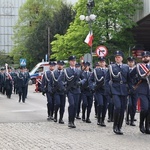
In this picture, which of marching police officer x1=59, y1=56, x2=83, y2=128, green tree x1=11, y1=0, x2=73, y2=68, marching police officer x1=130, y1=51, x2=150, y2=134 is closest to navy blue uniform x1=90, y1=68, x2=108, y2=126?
marching police officer x1=59, y1=56, x2=83, y2=128

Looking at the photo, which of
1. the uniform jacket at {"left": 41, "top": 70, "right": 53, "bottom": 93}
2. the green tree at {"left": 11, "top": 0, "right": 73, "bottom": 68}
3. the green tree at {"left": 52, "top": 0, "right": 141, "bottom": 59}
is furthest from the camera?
the green tree at {"left": 11, "top": 0, "right": 73, "bottom": 68}

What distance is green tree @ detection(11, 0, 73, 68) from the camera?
65000 mm

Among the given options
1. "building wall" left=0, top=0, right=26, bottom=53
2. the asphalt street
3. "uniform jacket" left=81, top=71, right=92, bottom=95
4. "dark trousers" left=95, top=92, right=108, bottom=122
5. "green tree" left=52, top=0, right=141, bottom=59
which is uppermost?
"building wall" left=0, top=0, right=26, bottom=53

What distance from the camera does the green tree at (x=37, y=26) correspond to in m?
65.0

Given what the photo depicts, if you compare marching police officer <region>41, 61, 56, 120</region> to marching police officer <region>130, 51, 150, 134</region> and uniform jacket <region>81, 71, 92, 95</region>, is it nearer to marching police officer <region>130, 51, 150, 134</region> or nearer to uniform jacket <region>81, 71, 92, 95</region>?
uniform jacket <region>81, 71, 92, 95</region>

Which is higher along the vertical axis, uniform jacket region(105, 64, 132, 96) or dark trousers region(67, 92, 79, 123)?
uniform jacket region(105, 64, 132, 96)

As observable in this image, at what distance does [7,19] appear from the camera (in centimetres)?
12194

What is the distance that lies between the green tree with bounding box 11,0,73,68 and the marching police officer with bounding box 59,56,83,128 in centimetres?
5194

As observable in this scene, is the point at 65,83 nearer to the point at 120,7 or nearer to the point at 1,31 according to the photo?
the point at 120,7

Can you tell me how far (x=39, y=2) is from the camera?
241 ft

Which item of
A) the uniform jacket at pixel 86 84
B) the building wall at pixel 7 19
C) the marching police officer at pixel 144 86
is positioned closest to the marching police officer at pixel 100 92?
the uniform jacket at pixel 86 84

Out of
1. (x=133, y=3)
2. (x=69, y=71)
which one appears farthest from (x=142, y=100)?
(x=133, y=3)

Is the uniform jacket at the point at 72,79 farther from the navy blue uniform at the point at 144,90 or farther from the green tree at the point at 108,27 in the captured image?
the green tree at the point at 108,27

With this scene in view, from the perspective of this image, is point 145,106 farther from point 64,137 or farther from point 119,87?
point 64,137
